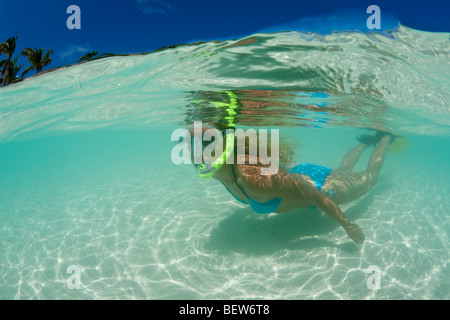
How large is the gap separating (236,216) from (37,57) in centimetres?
755

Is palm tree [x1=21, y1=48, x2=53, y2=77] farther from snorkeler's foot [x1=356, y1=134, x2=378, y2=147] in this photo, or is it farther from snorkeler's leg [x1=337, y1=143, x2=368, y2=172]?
snorkeler's foot [x1=356, y1=134, x2=378, y2=147]

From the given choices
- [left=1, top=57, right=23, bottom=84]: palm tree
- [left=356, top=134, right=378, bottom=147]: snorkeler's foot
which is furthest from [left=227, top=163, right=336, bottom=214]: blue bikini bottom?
[left=1, top=57, right=23, bottom=84]: palm tree

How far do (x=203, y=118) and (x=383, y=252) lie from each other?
1189 centimetres

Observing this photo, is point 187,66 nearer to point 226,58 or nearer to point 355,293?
point 226,58

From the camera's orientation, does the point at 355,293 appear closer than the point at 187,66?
Yes

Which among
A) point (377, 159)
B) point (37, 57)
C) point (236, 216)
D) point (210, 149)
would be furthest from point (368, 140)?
point (37, 57)

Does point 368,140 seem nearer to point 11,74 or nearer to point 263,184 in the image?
point 263,184

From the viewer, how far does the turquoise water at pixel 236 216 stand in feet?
15.6

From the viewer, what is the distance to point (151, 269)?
5191 millimetres

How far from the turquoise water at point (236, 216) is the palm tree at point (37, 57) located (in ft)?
1.54

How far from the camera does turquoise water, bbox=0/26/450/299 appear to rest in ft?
15.6

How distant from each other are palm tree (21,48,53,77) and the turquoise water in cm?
47
